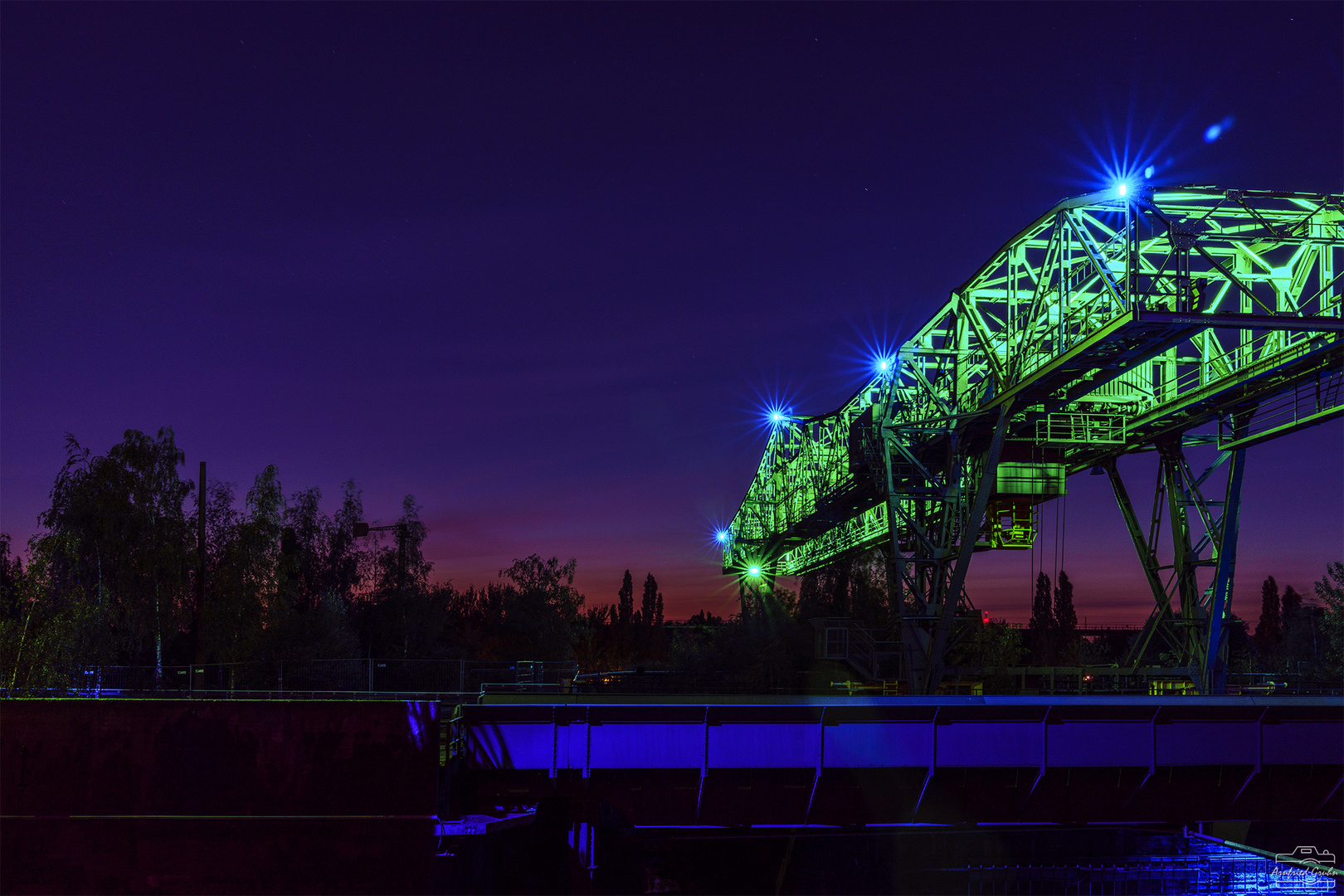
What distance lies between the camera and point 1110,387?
35969 mm

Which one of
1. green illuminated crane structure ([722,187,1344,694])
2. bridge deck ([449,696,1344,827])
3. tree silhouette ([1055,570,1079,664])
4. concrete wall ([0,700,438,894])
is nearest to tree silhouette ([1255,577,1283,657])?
tree silhouette ([1055,570,1079,664])

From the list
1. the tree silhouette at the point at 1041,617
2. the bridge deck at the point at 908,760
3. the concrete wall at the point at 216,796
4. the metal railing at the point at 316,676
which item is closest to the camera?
the concrete wall at the point at 216,796

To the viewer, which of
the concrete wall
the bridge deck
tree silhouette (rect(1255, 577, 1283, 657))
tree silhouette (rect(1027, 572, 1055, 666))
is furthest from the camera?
tree silhouette (rect(1255, 577, 1283, 657))

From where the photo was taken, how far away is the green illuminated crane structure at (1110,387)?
2522cm

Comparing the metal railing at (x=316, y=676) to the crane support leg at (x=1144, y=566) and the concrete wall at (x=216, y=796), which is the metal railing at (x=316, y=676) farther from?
the crane support leg at (x=1144, y=566)

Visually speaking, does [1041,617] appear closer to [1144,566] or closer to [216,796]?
[1144,566]

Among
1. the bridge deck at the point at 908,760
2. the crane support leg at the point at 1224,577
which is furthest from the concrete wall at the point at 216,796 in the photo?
the crane support leg at the point at 1224,577

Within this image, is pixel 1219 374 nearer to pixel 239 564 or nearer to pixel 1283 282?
pixel 1283 282

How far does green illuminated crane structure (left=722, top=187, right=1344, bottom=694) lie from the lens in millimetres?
25219

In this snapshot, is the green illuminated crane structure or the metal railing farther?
the metal railing

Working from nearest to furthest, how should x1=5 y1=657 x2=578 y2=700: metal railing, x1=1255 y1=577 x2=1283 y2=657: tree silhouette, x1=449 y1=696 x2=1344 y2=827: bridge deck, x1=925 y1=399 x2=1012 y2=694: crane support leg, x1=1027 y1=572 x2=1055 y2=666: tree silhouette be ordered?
x1=449 y1=696 x2=1344 y2=827: bridge deck < x1=925 y1=399 x2=1012 y2=694: crane support leg < x1=5 y1=657 x2=578 y2=700: metal railing < x1=1027 y1=572 x2=1055 y2=666: tree silhouette < x1=1255 y1=577 x2=1283 y2=657: tree silhouette

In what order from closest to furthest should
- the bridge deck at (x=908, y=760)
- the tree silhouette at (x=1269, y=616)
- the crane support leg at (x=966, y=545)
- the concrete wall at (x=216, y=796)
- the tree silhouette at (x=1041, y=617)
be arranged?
the concrete wall at (x=216, y=796), the bridge deck at (x=908, y=760), the crane support leg at (x=966, y=545), the tree silhouette at (x=1041, y=617), the tree silhouette at (x=1269, y=616)

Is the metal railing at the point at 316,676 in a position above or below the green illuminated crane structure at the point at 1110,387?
below

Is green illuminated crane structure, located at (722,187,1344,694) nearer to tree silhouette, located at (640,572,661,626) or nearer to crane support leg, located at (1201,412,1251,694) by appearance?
crane support leg, located at (1201,412,1251,694)
